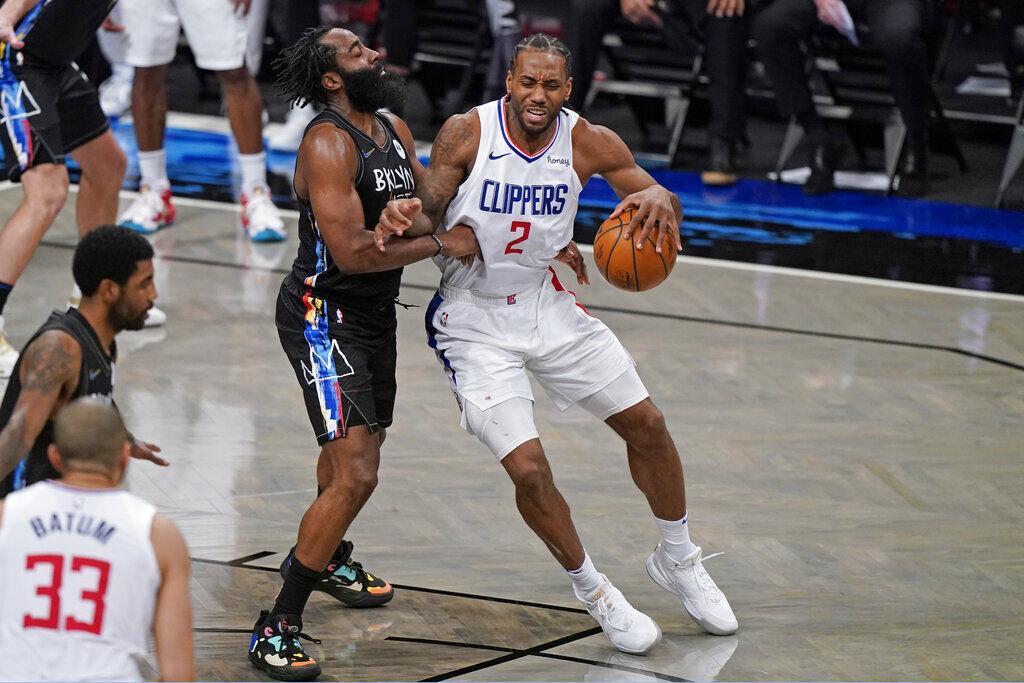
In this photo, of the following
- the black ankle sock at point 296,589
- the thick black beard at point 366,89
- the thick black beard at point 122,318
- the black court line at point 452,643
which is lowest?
the black court line at point 452,643

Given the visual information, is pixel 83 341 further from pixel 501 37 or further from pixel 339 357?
pixel 501 37

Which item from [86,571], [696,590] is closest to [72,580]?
[86,571]

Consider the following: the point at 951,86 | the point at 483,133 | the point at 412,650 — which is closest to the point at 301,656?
the point at 412,650

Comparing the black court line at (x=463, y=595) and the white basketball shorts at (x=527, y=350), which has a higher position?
the white basketball shorts at (x=527, y=350)

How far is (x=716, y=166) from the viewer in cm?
953

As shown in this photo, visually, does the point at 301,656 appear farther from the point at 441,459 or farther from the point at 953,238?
the point at 953,238

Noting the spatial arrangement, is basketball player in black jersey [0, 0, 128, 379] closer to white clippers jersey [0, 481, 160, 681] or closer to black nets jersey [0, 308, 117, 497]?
black nets jersey [0, 308, 117, 497]

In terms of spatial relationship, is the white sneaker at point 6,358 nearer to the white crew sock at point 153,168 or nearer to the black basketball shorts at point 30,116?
the black basketball shorts at point 30,116

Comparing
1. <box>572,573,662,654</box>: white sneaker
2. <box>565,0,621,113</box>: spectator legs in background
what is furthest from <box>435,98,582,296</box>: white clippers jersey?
<box>565,0,621,113</box>: spectator legs in background

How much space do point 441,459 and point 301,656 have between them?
1590 millimetres

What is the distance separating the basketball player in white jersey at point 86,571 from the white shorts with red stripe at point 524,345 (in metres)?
1.56

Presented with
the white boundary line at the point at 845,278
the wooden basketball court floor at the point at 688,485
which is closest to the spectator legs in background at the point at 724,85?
the white boundary line at the point at 845,278

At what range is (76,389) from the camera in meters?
3.47

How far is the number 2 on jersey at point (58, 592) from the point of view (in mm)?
2787
